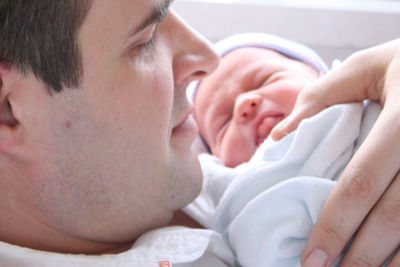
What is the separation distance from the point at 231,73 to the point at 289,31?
0.51 meters

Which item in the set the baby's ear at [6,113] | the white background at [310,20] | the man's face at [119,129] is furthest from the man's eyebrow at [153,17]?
the white background at [310,20]

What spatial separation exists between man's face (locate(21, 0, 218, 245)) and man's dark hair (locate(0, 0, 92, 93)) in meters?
0.02

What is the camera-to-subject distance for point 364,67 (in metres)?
1.09

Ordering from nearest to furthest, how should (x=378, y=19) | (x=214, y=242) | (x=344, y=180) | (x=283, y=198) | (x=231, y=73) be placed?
(x=344, y=180) → (x=283, y=198) → (x=214, y=242) → (x=231, y=73) → (x=378, y=19)

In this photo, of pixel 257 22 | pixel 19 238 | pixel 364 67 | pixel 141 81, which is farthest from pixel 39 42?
pixel 257 22

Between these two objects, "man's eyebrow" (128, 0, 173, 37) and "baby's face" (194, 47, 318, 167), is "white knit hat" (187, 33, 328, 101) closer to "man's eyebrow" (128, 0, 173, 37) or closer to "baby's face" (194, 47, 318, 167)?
"baby's face" (194, 47, 318, 167)

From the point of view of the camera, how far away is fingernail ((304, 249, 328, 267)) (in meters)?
0.90

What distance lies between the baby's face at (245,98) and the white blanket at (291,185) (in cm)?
20

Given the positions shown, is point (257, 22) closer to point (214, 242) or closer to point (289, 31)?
point (289, 31)

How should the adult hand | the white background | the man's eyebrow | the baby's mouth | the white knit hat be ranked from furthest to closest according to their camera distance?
1. the white background
2. the white knit hat
3. the baby's mouth
4. the man's eyebrow
5. the adult hand

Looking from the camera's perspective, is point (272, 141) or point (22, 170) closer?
point (22, 170)

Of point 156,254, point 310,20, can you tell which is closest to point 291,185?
point 156,254

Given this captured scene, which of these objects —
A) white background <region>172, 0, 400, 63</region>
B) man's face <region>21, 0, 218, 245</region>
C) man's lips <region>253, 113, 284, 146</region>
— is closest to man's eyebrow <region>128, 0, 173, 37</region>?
man's face <region>21, 0, 218, 245</region>

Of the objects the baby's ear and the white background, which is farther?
the white background
